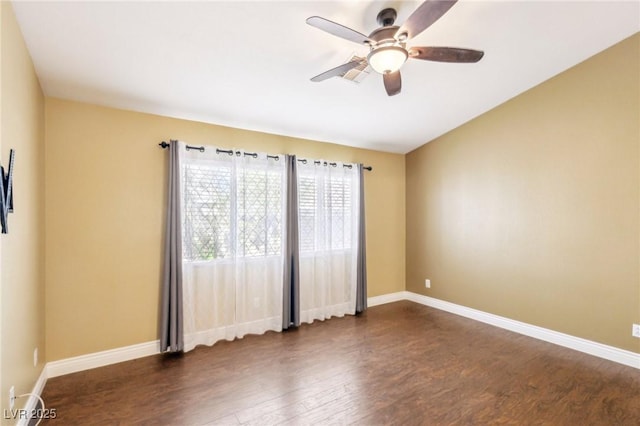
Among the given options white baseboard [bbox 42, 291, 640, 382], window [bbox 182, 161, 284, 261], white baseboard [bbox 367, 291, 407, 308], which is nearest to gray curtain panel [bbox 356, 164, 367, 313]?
white baseboard [bbox 367, 291, 407, 308]

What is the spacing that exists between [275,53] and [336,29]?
88 cm

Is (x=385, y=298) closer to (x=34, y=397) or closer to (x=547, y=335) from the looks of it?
(x=547, y=335)

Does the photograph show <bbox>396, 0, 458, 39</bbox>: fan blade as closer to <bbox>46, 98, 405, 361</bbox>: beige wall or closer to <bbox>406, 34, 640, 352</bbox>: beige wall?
<bbox>46, 98, 405, 361</bbox>: beige wall

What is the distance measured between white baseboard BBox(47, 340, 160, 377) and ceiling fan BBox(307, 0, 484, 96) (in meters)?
3.13

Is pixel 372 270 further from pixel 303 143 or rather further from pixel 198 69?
pixel 198 69

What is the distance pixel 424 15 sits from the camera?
171cm

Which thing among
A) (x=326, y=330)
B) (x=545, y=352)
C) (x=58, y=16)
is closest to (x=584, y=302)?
(x=545, y=352)

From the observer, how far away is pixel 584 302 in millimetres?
3230

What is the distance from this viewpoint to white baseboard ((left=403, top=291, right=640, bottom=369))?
2961 millimetres

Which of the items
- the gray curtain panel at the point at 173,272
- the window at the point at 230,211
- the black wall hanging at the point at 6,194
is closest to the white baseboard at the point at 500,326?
the gray curtain panel at the point at 173,272

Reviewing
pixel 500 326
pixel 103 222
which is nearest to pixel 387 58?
pixel 103 222

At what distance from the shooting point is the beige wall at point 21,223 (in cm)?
169

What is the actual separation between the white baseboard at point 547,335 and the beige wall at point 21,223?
466 centimetres

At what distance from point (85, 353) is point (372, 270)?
146 inches
